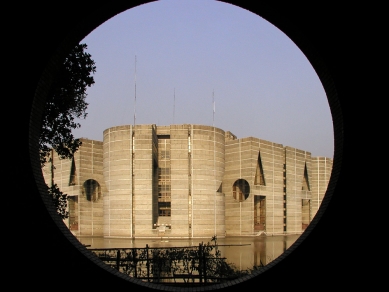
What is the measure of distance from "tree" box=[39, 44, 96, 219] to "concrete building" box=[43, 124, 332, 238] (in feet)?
90.6

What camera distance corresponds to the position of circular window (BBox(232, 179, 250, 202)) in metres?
42.6

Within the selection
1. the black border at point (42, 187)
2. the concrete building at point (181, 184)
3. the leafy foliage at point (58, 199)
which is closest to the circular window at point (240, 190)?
the concrete building at point (181, 184)

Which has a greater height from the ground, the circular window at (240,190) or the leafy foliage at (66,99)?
the leafy foliage at (66,99)

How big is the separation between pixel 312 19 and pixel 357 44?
1.82ft

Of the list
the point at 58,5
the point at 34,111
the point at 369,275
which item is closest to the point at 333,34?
the point at 369,275

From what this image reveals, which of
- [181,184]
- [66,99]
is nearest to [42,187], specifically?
[66,99]

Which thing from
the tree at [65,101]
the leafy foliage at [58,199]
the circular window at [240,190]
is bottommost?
the circular window at [240,190]

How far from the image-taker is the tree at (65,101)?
9391mm

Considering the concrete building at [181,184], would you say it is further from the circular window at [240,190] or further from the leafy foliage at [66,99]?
the leafy foliage at [66,99]

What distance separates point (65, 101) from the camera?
9695 millimetres

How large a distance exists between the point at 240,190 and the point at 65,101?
1370 inches

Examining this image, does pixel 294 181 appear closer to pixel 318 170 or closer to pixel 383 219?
pixel 318 170

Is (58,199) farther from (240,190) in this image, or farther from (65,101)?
(240,190)

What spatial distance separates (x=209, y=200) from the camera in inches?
1510
